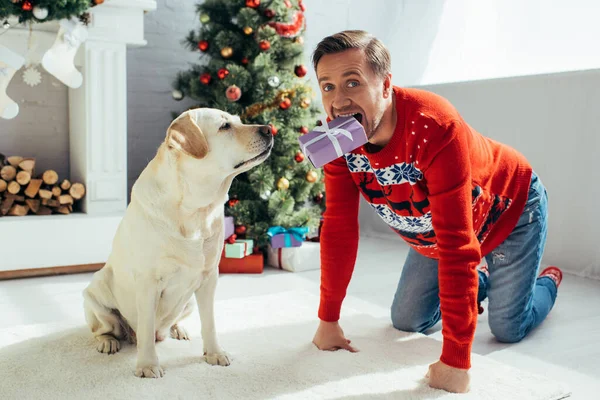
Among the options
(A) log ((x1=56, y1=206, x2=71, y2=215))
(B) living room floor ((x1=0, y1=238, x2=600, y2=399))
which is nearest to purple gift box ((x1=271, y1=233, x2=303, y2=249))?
(B) living room floor ((x1=0, y1=238, x2=600, y2=399))

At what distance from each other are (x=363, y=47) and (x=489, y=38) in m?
2.52

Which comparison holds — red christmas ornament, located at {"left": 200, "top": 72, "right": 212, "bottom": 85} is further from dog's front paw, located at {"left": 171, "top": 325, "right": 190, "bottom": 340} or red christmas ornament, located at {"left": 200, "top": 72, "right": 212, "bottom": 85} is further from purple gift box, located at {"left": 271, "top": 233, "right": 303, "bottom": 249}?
dog's front paw, located at {"left": 171, "top": 325, "right": 190, "bottom": 340}

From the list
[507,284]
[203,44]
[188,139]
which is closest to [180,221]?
[188,139]

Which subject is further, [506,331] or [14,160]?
[14,160]

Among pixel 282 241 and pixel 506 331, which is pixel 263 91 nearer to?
pixel 282 241

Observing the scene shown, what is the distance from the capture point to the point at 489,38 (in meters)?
3.65

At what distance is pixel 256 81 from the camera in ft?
9.60

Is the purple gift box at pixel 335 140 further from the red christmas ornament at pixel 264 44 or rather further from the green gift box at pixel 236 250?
the red christmas ornament at pixel 264 44

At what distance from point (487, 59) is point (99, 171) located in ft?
7.88

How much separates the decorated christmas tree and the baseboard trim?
75 centimetres

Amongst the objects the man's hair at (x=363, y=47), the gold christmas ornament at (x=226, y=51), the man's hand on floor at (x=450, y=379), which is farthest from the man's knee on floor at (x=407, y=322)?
the gold christmas ornament at (x=226, y=51)

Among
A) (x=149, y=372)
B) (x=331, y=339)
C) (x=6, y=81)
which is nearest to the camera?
(x=149, y=372)

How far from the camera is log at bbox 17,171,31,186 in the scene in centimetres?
285

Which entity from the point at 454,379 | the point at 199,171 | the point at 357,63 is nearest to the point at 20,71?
the point at 199,171
